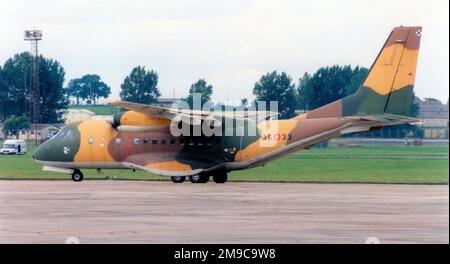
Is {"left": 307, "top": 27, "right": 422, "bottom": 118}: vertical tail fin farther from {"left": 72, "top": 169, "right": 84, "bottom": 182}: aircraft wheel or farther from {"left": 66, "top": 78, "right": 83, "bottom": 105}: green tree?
{"left": 66, "top": 78, "right": 83, "bottom": 105}: green tree

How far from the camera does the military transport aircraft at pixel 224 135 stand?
4125 centimetres

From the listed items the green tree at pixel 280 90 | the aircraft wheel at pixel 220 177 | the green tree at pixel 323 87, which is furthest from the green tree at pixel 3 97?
the aircraft wheel at pixel 220 177

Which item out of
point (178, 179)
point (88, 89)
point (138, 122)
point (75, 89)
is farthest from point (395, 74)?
point (75, 89)

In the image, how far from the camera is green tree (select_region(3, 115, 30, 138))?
3366 inches

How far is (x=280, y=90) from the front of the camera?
91812 millimetres

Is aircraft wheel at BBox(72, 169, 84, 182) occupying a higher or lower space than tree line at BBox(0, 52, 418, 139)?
lower

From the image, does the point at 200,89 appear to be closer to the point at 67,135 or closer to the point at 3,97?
the point at 3,97

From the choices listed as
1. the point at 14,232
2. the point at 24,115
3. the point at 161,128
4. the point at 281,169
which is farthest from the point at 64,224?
the point at 24,115

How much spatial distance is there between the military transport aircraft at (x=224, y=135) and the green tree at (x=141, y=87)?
1192 inches

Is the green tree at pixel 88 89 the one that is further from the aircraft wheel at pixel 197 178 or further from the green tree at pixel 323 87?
the aircraft wheel at pixel 197 178

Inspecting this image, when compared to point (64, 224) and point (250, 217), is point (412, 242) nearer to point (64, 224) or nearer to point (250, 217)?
point (250, 217)

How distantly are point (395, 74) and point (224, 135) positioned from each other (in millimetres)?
8124

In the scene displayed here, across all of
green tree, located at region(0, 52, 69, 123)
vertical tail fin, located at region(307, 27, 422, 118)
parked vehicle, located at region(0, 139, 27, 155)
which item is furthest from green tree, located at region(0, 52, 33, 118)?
vertical tail fin, located at region(307, 27, 422, 118)
